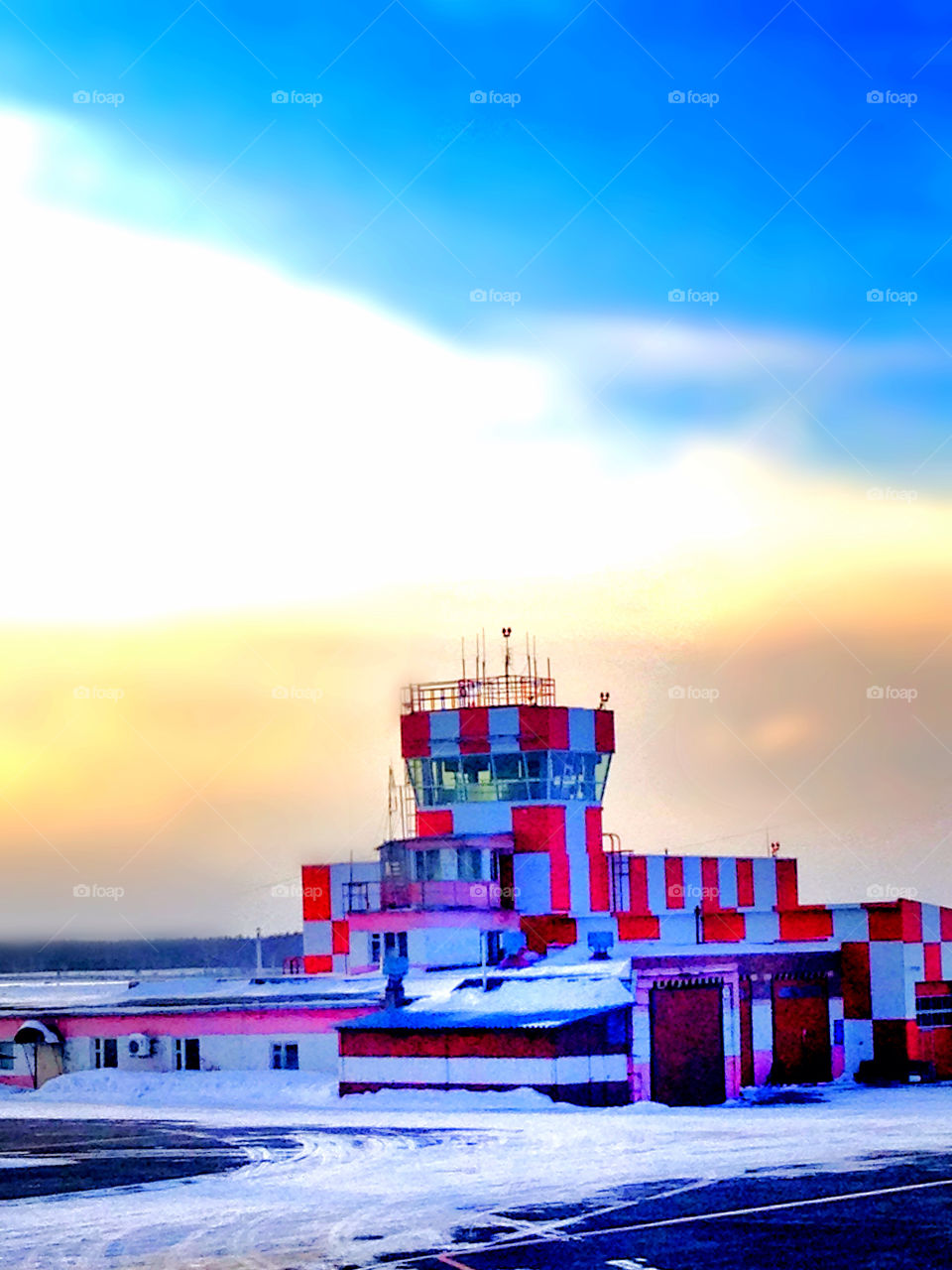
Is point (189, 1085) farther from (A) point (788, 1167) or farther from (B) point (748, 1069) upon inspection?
(A) point (788, 1167)

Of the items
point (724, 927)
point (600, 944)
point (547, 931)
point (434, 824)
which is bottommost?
point (724, 927)

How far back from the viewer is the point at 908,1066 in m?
51.7

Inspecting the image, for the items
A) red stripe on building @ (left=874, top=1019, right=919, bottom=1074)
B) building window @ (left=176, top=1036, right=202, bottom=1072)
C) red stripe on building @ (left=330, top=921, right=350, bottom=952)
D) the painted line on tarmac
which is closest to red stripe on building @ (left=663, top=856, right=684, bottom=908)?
red stripe on building @ (left=330, top=921, right=350, bottom=952)

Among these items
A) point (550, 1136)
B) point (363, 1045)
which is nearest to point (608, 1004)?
point (363, 1045)

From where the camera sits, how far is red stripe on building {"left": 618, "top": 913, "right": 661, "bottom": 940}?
69.6 meters

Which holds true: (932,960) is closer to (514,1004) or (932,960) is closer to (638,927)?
(514,1004)

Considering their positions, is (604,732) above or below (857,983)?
above

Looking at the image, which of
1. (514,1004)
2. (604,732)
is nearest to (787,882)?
(604,732)

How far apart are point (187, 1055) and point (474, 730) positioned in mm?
20215

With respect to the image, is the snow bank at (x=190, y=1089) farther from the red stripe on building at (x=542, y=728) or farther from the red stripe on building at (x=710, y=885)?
the red stripe on building at (x=710, y=885)

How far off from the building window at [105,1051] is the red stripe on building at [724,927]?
80.1 feet

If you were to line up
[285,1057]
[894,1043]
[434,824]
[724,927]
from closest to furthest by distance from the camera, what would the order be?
[285,1057] → [894,1043] → [434,824] → [724,927]

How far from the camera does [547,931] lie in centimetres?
6359

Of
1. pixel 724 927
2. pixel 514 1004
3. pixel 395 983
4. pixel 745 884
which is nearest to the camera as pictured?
pixel 514 1004
